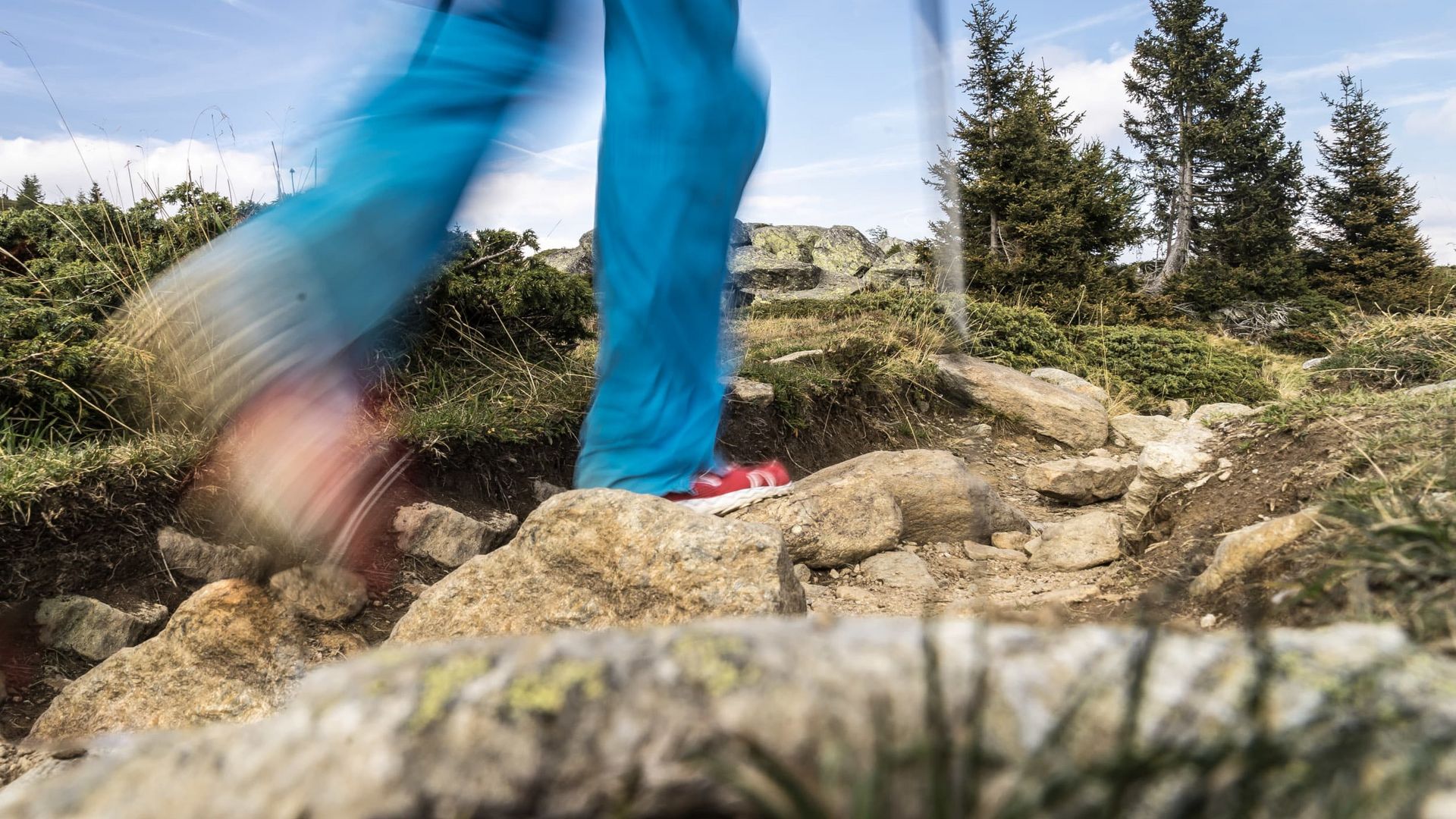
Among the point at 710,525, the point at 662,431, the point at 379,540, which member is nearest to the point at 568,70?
the point at 662,431

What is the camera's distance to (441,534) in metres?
3.65

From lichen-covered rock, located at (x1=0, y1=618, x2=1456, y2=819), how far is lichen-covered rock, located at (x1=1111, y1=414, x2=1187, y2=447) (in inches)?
297

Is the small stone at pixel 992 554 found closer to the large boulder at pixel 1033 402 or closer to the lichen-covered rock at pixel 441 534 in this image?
the lichen-covered rock at pixel 441 534

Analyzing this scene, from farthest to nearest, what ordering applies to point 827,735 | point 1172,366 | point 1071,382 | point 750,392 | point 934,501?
point 1172,366
point 1071,382
point 750,392
point 934,501
point 827,735

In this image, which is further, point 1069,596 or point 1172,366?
point 1172,366

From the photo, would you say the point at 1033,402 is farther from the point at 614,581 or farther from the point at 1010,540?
the point at 614,581

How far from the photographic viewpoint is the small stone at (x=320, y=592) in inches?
120

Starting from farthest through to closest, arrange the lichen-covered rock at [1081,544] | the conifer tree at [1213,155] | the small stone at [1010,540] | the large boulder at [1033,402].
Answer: the conifer tree at [1213,155] → the large boulder at [1033,402] → the small stone at [1010,540] → the lichen-covered rock at [1081,544]

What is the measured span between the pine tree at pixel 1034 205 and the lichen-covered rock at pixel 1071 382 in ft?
29.6

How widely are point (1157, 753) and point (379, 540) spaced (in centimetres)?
328

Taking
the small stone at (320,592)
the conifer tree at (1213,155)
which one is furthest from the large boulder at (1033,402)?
the conifer tree at (1213,155)

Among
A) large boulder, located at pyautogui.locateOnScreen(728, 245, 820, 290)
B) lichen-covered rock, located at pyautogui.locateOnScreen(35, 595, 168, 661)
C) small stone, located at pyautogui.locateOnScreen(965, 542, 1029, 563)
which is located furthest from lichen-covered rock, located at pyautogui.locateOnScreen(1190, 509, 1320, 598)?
large boulder, located at pyautogui.locateOnScreen(728, 245, 820, 290)

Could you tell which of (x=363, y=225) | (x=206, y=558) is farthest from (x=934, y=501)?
(x=206, y=558)

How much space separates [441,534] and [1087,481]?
12.2 feet
